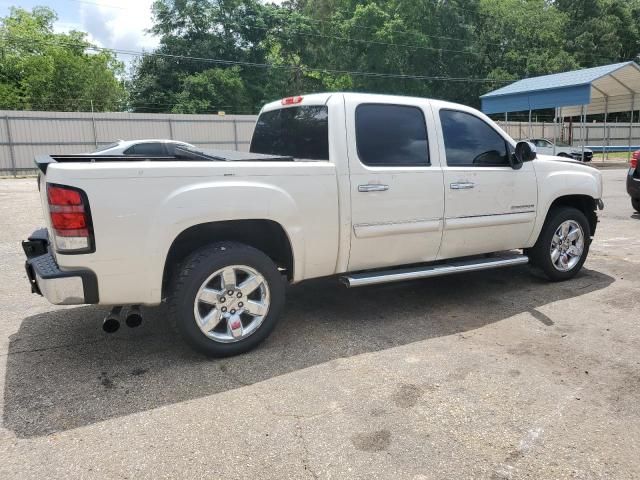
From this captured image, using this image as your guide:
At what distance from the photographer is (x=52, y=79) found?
40.4 m

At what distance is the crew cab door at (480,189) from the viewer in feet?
15.9

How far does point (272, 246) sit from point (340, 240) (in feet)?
1.85

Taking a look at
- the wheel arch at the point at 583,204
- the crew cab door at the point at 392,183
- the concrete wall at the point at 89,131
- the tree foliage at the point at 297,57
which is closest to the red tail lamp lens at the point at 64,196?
the crew cab door at the point at 392,183

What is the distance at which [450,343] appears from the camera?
4277 mm

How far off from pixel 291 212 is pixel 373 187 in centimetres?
76

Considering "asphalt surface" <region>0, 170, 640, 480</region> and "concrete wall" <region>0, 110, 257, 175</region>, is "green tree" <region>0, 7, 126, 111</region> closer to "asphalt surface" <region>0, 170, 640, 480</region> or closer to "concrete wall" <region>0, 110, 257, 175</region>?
"concrete wall" <region>0, 110, 257, 175</region>

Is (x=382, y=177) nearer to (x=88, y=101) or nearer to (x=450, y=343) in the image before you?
(x=450, y=343)

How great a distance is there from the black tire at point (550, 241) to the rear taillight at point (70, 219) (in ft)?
14.5

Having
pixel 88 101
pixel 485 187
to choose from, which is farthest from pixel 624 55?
pixel 485 187

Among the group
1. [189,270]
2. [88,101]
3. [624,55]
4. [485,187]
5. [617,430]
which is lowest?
[617,430]

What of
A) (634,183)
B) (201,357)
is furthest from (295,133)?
(634,183)

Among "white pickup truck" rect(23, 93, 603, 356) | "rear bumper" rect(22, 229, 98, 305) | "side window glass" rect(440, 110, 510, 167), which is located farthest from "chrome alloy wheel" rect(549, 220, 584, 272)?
"rear bumper" rect(22, 229, 98, 305)

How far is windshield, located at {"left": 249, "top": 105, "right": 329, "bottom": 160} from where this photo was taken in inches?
174

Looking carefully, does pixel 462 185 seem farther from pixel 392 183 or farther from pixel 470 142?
pixel 392 183
